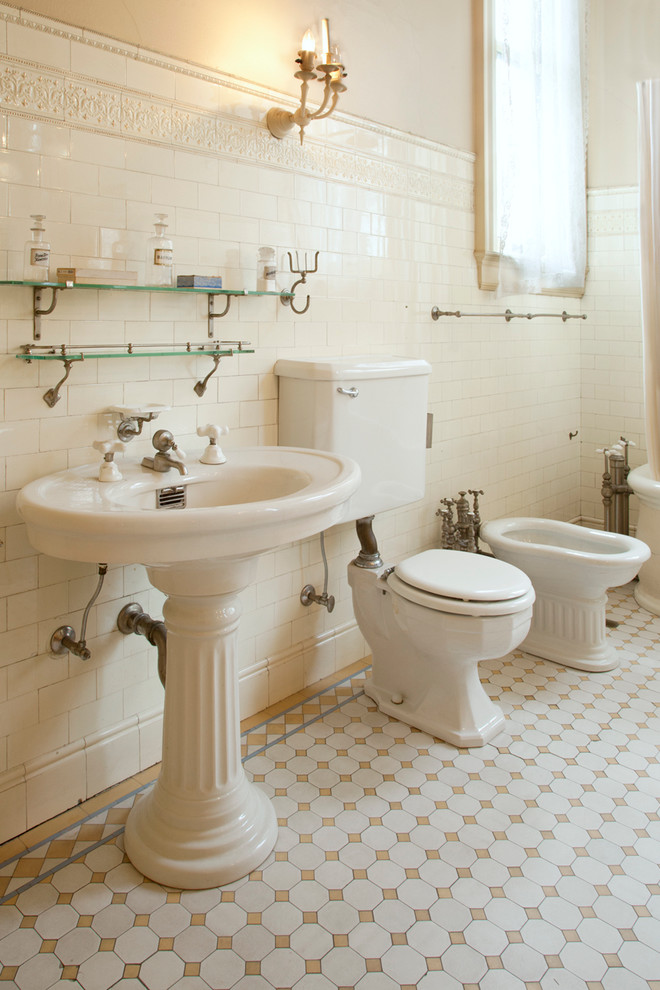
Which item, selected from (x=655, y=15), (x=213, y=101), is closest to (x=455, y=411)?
(x=213, y=101)

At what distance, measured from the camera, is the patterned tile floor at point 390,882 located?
1426mm

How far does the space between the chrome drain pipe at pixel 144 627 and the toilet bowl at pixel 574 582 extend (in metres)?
1.39

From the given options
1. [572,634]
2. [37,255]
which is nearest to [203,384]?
[37,255]

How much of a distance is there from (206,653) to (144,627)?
0.96 ft

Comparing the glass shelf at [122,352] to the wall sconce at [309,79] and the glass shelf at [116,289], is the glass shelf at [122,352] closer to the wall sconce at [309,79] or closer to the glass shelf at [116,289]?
the glass shelf at [116,289]

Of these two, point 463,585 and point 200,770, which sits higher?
point 463,585

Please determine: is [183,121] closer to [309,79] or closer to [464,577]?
[309,79]

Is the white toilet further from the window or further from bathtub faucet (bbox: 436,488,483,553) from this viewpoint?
the window

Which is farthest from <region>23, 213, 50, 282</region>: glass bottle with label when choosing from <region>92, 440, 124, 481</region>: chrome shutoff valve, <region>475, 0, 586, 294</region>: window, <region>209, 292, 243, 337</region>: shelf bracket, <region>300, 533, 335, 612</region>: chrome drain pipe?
<region>475, 0, 586, 294</region>: window

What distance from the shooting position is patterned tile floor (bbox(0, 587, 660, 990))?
4.68 ft

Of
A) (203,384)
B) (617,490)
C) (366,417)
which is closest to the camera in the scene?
(203,384)

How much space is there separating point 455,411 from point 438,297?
0.46 m

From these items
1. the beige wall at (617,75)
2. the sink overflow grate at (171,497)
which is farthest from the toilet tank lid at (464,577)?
the beige wall at (617,75)

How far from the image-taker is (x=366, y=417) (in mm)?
2246
